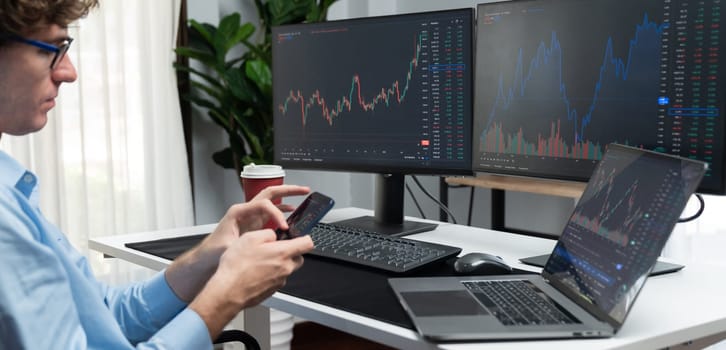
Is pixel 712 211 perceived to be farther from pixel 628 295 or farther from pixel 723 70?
pixel 628 295

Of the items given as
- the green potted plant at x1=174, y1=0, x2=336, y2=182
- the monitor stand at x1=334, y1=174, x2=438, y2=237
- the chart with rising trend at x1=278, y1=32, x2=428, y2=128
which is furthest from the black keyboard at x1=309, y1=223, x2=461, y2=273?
the green potted plant at x1=174, y1=0, x2=336, y2=182

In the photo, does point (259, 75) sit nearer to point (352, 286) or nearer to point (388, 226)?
point (388, 226)

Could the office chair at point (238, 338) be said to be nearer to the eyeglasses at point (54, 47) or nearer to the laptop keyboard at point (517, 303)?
the laptop keyboard at point (517, 303)

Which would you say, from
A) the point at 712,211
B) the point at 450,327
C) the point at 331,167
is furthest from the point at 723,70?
the point at 712,211

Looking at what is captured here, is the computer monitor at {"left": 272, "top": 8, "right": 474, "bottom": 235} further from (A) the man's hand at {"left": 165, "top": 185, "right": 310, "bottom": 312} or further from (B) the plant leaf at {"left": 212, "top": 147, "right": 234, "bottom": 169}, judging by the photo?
(B) the plant leaf at {"left": 212, "top": 147, "right": 234, "bottom": 169}

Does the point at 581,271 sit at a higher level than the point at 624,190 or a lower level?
lower

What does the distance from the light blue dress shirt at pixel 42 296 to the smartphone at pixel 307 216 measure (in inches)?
9.2

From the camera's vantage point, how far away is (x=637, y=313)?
108 centimetres

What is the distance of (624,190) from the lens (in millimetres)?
1103

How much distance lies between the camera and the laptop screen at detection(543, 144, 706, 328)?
3.16ft

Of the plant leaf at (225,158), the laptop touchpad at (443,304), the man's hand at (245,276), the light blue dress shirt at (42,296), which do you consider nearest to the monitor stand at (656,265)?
the laptop touchpad at (443,304)

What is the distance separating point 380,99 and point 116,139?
4.72ft

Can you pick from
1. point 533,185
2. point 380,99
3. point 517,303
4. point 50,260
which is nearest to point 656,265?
point 517,303

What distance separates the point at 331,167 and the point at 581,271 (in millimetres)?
813
